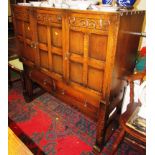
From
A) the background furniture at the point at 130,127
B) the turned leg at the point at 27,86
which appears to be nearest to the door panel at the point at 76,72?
the background furniture at the point at 130,127

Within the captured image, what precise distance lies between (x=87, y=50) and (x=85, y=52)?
0.03 metres

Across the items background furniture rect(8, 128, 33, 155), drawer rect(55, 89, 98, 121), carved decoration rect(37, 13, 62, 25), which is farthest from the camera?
drawer rect(55, 89, 98, 121)

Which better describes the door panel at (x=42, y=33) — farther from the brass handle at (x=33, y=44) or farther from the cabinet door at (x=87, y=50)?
the cabinet door at (x=87, y=50)

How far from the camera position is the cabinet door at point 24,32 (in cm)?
198

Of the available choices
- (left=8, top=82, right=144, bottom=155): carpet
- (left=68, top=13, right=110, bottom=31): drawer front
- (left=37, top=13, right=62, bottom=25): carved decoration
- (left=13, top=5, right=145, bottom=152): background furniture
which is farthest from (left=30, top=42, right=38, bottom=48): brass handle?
(left=8, top=82, right=144, bottom=155): carpet

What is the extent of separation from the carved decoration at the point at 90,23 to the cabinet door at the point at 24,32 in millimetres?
720

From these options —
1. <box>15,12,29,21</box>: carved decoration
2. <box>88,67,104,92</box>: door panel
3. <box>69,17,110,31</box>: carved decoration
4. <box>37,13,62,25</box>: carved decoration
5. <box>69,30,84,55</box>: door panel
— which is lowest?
<box>88,67,104,92</box>: door panel

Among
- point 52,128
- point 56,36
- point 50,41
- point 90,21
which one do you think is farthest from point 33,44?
point 52,128

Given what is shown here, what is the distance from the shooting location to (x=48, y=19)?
1685 mm

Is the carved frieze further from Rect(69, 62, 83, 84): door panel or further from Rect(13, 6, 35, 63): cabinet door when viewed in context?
Rect(69, 62, 83, 84): door panel

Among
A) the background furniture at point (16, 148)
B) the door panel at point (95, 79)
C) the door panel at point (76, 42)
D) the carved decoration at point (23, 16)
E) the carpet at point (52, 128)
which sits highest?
the carved decoration at point (23, 16)

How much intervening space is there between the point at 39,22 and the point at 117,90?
113 cm

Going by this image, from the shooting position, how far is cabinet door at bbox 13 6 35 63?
6.49ft
